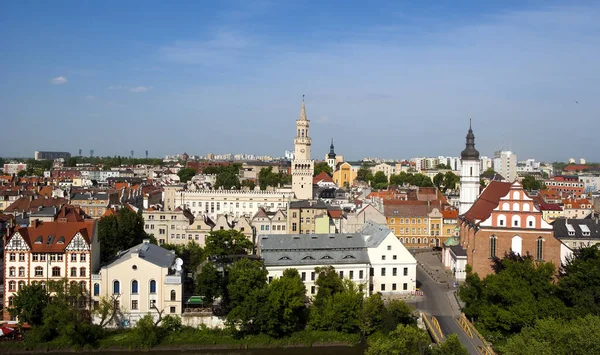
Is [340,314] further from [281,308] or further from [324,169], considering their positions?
[324,169]

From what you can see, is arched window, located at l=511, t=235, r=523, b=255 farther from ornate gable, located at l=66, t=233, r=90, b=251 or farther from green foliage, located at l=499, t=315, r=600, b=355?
ornate gable, located at l=66, t=233, r=90, b=251

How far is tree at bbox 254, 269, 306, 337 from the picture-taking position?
117 ft

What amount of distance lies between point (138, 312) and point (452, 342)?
19660mm

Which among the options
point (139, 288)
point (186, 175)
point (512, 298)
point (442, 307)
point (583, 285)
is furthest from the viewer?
point (186, 175)

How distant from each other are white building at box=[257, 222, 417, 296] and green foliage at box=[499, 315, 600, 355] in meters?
12.8

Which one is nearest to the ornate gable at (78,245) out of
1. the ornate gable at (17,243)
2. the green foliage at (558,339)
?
the ornate gable at (17,243)

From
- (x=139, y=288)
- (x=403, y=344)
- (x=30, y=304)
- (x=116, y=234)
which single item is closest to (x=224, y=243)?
(x=116, y=234)

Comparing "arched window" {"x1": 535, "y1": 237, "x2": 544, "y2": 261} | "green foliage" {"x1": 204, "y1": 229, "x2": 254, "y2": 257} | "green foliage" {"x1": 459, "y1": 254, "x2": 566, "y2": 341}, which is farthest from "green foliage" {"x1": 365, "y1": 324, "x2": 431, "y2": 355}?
"arched window" {"x1": 535, "y1": 237, "x2": 544, "y2": 261}

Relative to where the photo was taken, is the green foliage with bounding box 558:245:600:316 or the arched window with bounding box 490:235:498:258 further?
the arched window with bounding box 490:235:498:258

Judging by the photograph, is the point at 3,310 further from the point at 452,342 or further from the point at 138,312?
the point at 452,342

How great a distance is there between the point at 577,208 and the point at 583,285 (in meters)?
51.5

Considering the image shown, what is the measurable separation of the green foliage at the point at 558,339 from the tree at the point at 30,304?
88.0 ft

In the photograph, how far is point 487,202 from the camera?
52.8 m

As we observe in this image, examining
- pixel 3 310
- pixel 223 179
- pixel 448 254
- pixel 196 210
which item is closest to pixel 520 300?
pixel 448 254
